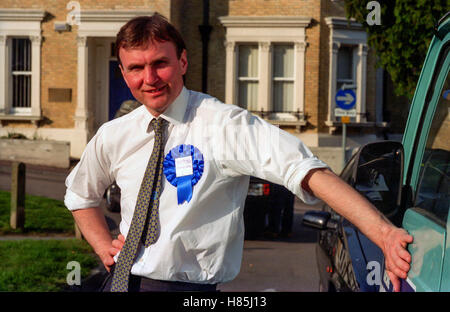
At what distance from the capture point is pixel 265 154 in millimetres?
2584

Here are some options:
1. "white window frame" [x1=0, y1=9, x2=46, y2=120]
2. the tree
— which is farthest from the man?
"white window frame" [x1=0, y1=9, x2=46, y2=120]

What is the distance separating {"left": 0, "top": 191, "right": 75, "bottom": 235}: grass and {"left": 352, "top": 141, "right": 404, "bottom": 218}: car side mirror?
26.0 feet

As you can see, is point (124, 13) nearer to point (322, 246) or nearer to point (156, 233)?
point (322, 246)

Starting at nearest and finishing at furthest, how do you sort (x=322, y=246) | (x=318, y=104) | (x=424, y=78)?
(x=424, y=78), (x=322, y=246), (x=318, y=104)

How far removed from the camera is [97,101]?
22.9m

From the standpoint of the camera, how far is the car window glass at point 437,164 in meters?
2.49

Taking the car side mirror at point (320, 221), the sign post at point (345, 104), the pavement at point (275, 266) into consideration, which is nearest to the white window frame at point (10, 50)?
the pavement at point (275, 266)

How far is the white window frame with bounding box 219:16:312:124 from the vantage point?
22047mm

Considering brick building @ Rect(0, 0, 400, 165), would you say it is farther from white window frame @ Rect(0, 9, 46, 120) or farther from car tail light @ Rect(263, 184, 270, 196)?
car tail light @ Rect(263, 184, 270, 196)

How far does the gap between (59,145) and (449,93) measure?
753 inches

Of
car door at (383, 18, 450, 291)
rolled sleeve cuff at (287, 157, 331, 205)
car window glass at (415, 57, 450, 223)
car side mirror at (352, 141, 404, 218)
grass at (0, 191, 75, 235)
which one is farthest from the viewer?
grass at (0, 191, 75, 235)

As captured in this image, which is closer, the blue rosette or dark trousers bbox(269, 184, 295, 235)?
the blue rosette

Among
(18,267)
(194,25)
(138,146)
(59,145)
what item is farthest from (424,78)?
(194,25)

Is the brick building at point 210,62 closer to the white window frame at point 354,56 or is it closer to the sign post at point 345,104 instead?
the white window frame at point 354,56
